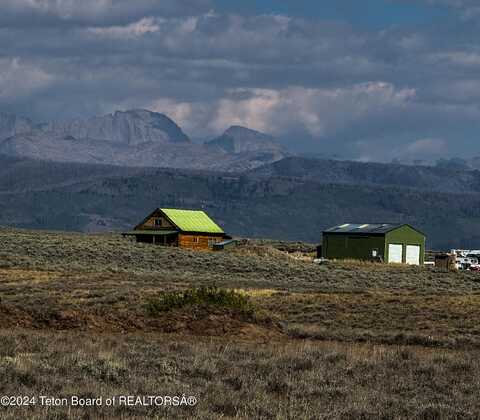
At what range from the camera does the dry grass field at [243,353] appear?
53.4 ft

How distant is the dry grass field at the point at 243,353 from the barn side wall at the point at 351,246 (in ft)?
160

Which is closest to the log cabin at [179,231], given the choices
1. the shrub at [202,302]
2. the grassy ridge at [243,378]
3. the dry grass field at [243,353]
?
the dry grass field at [243,353]

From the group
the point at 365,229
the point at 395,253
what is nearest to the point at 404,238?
the point at 395,253

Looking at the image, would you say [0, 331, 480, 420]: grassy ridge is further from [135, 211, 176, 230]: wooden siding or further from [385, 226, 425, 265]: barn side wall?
[135, 211, 176, 230]: wooden siding

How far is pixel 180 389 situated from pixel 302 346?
23.4 ft

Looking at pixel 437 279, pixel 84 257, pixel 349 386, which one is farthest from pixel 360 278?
pixel 349 386

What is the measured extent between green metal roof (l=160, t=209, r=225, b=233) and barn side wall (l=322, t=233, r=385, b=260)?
15.0 m

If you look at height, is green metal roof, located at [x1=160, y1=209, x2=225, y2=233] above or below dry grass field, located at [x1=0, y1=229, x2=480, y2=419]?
above

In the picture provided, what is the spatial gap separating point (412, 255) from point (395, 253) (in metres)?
3.01

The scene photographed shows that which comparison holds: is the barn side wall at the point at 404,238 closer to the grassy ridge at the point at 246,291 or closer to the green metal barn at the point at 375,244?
the green metal barn at the point at 375,244

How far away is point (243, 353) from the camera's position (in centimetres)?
2147

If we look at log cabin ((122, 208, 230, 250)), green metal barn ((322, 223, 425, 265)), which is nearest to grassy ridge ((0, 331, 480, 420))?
green metal barn ((322, 223, 425, 265))

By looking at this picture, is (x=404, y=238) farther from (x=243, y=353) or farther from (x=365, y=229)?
(x=243, y=353)

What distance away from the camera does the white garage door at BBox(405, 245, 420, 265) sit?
9981cm
